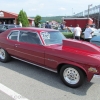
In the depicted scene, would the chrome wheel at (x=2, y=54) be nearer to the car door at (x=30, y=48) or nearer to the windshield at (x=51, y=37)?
the car door at (x=30, y=48)

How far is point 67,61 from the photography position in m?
3.80

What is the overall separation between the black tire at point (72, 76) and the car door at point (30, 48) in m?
0.78

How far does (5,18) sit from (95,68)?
35.8 metres

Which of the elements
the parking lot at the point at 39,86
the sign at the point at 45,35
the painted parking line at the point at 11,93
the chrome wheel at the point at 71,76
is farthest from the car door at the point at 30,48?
the painted parking line at the point at 11,93

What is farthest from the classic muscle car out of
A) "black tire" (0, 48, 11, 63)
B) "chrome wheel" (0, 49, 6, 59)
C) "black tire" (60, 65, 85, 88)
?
"chrome wheel" (0, 49, 6, 59)

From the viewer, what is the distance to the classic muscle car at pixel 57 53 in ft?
11.8

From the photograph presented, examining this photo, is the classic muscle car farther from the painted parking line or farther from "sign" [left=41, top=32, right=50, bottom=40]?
the painted parking line

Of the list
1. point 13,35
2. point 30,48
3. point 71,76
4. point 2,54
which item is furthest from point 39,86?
point 2,54

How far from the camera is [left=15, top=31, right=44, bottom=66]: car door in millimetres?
4430

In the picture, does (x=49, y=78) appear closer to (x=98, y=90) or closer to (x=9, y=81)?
(x=9, y=81)

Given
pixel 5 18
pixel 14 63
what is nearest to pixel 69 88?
pixel 14 63

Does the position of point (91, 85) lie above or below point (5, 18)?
below

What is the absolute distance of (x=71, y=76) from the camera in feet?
12.8

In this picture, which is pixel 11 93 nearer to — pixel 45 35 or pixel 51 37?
pixel 45 35
